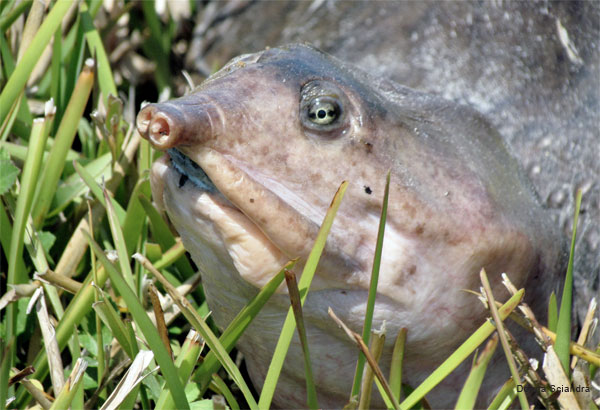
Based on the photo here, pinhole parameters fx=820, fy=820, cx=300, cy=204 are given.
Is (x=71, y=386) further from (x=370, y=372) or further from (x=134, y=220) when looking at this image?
(x=134, y=220)

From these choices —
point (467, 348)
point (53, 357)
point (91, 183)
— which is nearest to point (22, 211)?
point (91, 183)

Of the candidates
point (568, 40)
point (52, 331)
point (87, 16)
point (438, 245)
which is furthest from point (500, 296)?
point (87, 16)

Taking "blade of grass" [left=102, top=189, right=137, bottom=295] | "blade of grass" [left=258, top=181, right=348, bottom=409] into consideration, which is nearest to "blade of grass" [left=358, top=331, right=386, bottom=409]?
"blade of grass" [left=258, top=181, right=348, bottom=409]

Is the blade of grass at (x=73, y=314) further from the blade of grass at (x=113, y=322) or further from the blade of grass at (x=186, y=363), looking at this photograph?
the blade of grass at (x=186, y=363)

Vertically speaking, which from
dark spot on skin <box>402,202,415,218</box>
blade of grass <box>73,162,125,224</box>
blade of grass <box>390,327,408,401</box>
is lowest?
blade of grass <box>390,327,408,401</box>

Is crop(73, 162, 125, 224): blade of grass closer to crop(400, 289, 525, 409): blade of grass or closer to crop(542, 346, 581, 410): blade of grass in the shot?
crop(400, 289, 525, 409): blade of grass

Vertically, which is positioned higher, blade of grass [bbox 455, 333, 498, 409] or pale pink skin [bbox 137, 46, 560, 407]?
pale pink skin [bbox 137, 46, 560, 407]
